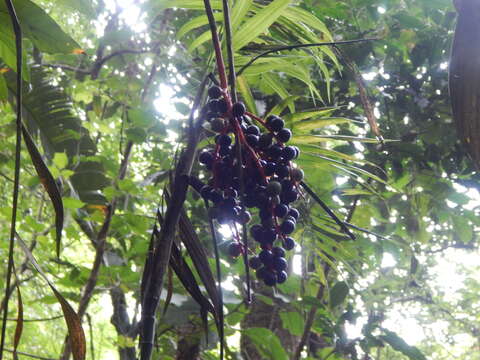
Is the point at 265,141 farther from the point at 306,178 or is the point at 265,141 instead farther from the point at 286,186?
the point at 306,178

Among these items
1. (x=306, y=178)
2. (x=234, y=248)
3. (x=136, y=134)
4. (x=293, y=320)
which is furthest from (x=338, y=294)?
(x=234, y=248)

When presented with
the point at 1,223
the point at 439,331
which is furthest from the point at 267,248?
the point at 439,331

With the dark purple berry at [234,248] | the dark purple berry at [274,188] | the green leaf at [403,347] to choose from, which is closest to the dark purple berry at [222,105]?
the dark purple berry at [274,188]

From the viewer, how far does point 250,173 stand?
576mm

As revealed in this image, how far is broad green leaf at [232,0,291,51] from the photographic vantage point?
68 centimetres

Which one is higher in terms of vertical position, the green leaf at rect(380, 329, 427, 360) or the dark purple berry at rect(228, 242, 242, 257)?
the dark purple berry at rect(228, 242, 242, 257)

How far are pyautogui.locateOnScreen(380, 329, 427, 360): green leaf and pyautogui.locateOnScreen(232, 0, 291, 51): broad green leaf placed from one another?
109cm

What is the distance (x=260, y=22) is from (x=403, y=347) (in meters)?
1.13

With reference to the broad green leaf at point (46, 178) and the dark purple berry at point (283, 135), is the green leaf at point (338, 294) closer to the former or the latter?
the dark purple berry at point (283, 135)

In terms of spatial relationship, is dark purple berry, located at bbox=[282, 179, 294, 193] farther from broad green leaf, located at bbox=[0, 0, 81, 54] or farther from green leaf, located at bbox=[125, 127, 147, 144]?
green leaf, located at bbox=[125, 127, 147, 144]

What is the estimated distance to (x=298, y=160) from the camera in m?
0.81

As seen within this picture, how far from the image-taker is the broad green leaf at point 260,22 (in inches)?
26.8

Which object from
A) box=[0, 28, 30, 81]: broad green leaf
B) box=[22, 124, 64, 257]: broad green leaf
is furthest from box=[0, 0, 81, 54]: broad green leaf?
box=[22, 124, 64, 257]: broad green leaf

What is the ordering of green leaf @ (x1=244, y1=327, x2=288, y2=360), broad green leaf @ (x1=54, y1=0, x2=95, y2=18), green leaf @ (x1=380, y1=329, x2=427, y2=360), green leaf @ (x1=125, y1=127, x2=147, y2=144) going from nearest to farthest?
broad green leaf @ (x1=54, y1=0, x2=95, y2=18) < green leaf @ (x1=380, y1=329, x2=427, y2=360) < green leaf @ (x1=244, y1=327, x2=288, y2=360) < green leaf @ (x1=125, y1=127, x2=147, y2=144)
